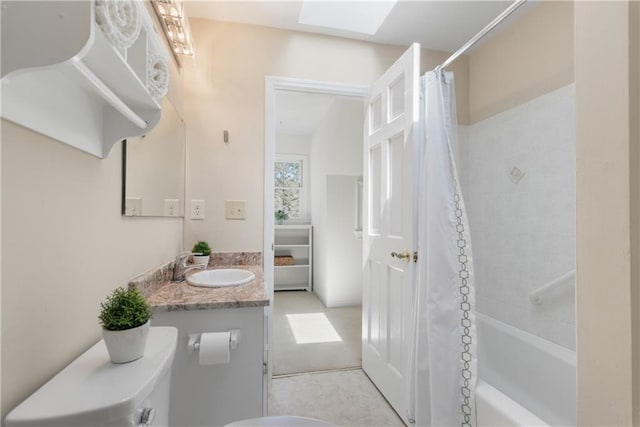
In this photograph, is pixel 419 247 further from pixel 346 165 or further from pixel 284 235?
pixel 284 235

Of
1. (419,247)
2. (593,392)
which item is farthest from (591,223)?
(419,247)

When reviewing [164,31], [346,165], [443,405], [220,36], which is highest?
[220,36]

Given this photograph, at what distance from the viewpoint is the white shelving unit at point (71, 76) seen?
50 centimetres

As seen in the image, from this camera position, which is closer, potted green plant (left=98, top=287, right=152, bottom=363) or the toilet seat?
potted green plant (left=98, top=287, right=152, bottom=363)

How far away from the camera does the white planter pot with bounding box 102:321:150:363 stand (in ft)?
2.22

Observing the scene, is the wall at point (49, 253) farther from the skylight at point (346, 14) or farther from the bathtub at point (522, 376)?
the skylight at point (346, 14)

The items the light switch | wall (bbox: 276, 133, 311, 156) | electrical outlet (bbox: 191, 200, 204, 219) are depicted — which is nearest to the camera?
the light switch

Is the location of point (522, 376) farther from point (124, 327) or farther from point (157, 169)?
point (157, 169)

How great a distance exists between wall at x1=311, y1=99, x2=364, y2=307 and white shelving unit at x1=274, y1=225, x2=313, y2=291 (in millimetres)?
611

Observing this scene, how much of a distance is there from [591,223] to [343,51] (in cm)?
192

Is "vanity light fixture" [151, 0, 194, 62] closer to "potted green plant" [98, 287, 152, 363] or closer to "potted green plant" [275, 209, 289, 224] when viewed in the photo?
"potted green plant" [98, 287, 152, 363]

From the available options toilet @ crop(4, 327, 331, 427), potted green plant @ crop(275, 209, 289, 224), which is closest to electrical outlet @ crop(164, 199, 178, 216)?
toilet @ crop(4, 327, 331, 427)

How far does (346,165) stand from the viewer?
3.70 metres

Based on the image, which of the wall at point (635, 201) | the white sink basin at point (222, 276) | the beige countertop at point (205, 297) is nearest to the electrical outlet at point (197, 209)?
the white sink basin at point (222, 276)
